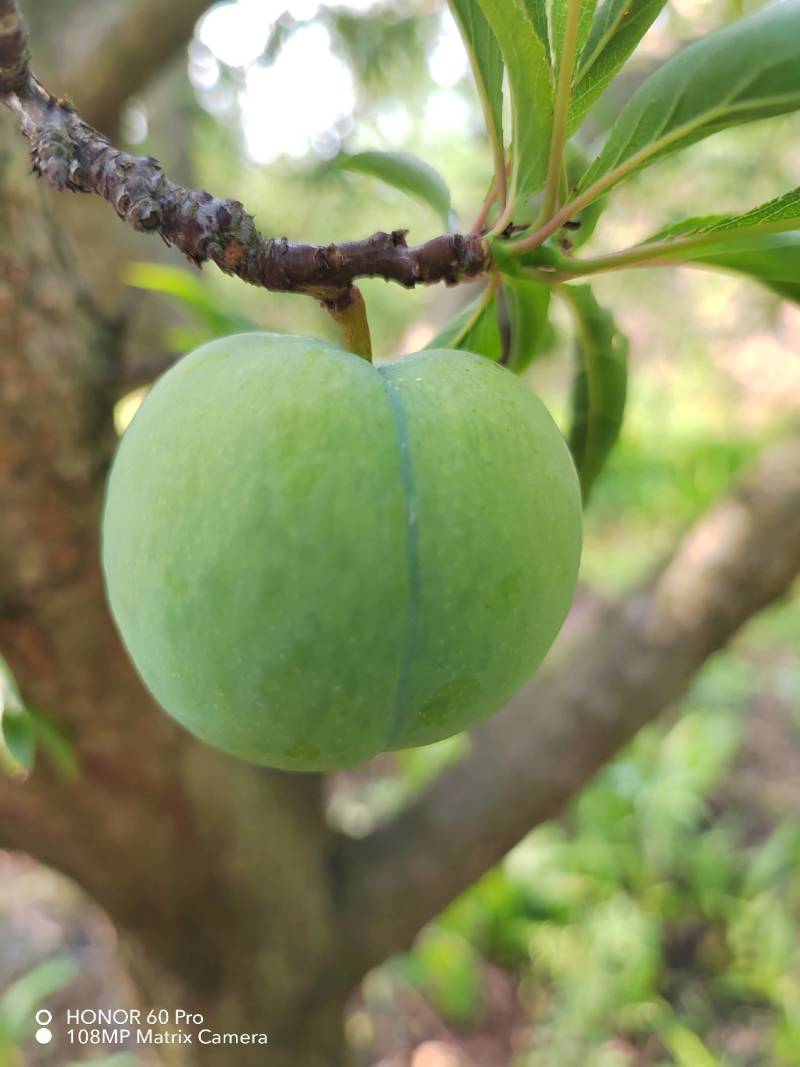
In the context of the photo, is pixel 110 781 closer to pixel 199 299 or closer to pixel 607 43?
pixel 199 299

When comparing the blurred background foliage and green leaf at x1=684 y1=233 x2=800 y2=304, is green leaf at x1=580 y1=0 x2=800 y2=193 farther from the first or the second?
the blurred background foliage

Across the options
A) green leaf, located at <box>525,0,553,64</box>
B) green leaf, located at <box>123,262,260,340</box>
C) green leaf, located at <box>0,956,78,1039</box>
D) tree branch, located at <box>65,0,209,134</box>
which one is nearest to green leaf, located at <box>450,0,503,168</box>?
green leaf, located at <box>525,0,553,64</box>

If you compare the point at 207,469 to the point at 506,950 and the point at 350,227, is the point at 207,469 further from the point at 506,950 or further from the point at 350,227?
the point at 506,950

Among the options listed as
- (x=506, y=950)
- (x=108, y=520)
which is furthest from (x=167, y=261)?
(x=506, y=950)

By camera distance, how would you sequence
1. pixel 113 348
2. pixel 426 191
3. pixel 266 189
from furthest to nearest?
pixel 266 189
pixel 113 348
pixel 426 191

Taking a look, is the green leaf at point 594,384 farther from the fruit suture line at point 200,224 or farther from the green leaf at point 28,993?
the green leaf at point 28,993

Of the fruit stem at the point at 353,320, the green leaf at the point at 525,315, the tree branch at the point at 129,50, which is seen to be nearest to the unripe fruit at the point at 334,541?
the fruit stem at the point at 353,320
